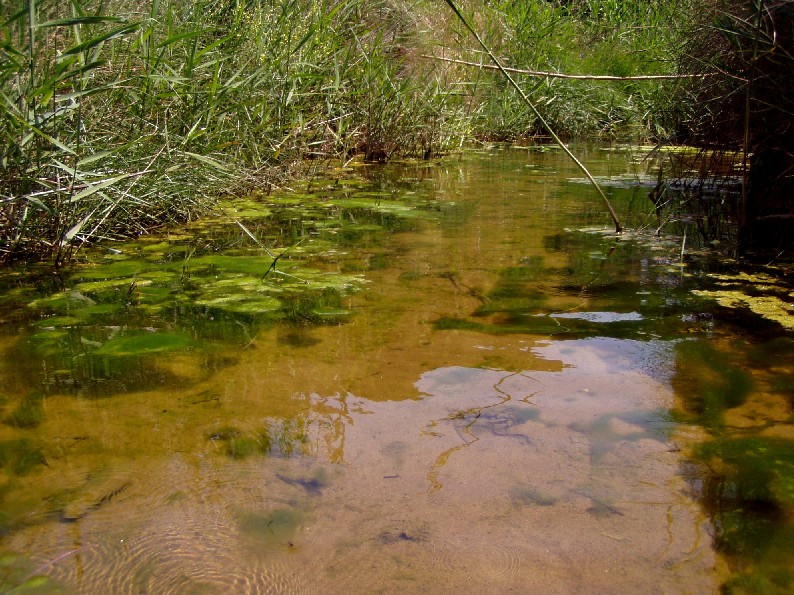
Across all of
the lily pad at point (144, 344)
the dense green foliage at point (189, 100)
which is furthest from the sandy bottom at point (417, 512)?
the dense green foliage at point (189, 100)

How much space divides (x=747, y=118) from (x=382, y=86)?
3334 mm

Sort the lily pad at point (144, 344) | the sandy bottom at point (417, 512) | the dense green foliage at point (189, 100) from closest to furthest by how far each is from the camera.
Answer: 1. the sandy bottom at point (417, 512)
2. the lily pad at point (144, 344)
3. the dense green foliage at point (189, 100)

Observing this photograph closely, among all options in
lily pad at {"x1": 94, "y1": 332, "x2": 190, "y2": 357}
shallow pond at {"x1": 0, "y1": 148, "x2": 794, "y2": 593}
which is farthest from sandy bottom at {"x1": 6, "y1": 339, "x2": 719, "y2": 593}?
lily pad at {"x1": 94, "y1": 332, "x2": 190, "y2": 357}

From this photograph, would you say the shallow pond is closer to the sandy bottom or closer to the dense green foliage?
the sandy bottom

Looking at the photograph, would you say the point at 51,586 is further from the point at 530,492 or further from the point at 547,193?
the point at 547,193

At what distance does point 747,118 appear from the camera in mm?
2615

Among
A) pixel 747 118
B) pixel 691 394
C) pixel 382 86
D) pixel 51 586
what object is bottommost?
pixel 51 586

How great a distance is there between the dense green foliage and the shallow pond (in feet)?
1.07

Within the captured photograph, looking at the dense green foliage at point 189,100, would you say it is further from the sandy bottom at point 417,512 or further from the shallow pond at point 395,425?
the sandy bottom at point 417,512

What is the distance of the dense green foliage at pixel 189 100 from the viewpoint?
2.70m

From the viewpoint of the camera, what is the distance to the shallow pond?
1.28 meters

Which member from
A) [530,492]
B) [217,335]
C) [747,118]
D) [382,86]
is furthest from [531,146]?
[530,492]

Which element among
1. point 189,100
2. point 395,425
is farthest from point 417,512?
point 189,100

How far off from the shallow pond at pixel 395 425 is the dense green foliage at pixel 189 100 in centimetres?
33
